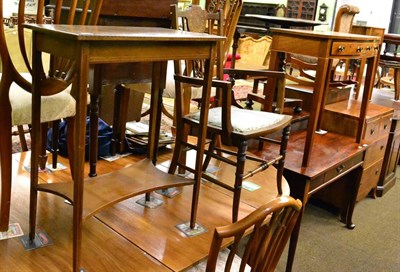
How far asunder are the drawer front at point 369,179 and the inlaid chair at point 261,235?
222 centimetres

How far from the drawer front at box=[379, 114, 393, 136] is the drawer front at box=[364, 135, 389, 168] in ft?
0.14

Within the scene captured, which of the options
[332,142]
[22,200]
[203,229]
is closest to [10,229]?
[22,200]

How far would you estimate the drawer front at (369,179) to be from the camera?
129 inches

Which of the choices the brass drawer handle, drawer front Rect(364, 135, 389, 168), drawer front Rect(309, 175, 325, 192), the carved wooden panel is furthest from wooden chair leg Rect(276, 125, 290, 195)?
the carved wooden panel

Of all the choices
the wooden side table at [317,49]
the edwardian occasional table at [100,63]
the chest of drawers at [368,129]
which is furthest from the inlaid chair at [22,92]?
the chest of drawers at [368,129]

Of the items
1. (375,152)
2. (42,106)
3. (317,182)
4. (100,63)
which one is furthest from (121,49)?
(375,152)

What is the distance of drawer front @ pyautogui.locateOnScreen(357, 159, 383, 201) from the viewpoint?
328 cm

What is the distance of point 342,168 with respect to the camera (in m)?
2.86

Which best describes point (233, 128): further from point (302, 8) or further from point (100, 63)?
point (302, 8)

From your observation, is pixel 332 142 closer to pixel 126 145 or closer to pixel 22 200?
pixel 126 145

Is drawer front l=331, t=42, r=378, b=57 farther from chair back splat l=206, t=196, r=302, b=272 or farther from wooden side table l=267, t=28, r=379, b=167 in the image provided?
chair back splat l=206, t=196, r=302, b=272

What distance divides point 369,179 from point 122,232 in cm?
230

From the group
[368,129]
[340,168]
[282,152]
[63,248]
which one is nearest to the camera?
[63,248]

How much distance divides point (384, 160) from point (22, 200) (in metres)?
2.90
